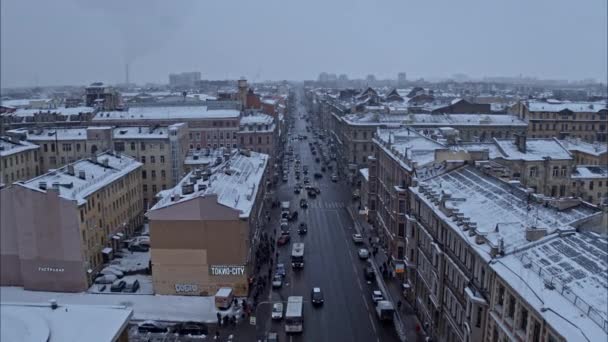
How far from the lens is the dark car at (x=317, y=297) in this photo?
4784 cm

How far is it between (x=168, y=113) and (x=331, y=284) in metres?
61.1

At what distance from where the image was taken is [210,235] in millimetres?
48688

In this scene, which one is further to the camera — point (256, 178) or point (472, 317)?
point (256, 178)

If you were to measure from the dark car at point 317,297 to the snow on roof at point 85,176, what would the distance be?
903 inches

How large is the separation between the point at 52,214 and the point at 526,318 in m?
41.0

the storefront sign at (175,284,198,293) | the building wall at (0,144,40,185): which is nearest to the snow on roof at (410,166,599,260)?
the storefront sign at (175,284,198,293)

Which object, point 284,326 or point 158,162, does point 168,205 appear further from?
point 158,162

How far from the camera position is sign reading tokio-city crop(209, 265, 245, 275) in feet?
161

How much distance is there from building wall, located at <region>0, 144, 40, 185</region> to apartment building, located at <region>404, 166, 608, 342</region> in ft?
174

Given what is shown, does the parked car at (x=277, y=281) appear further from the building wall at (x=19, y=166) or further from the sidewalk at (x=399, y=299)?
the building wall at (x=19, y=166)

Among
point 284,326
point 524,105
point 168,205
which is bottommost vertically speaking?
point 284,326

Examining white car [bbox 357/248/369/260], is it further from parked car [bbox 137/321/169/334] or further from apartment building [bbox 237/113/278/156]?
apartment building [bbox 237/113/278/156]

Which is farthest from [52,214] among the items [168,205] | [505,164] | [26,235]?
[505,164]

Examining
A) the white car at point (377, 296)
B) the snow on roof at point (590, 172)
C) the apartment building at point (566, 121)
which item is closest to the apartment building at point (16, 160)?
the white car at point (377, 296)
